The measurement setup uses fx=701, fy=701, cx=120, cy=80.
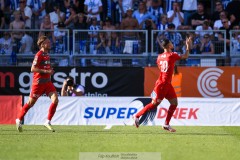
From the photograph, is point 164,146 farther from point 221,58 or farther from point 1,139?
point 221,58

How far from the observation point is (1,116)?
66.7 feet

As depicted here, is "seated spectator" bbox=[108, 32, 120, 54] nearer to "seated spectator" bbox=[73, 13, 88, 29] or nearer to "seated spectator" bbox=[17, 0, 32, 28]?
"seated spectator" bbox=[73, 13, 88, 29]

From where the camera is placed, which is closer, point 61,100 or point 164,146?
point 164,146

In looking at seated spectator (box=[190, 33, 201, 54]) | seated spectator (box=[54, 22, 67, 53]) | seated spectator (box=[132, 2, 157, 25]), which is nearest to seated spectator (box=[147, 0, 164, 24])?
seated spectator (box=[132, 2, 157, 25])

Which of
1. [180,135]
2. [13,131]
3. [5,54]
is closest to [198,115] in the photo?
[180,135]

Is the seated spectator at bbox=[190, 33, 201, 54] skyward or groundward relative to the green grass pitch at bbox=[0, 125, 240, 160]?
skyward

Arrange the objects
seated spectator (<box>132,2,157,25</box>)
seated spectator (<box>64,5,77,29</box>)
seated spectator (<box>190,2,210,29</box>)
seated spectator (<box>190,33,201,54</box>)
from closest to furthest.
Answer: seated spectator (<box>190,33,201,54</box>), seated spectator (<box>190,2,210,29</box>), seated spectator (<box>132,2,157,25</box>), seated spectator (<box>64,5,77,29</box>)

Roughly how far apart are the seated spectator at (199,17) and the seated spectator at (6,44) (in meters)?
6.31

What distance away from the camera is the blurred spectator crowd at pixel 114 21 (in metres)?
23.4

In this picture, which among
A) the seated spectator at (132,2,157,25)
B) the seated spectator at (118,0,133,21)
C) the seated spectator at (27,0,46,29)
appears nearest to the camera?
the seated spectator at (132,2,157,25)

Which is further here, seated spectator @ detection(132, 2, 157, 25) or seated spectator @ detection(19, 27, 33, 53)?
seated spectator @ detection(132, 2, 157, 25)

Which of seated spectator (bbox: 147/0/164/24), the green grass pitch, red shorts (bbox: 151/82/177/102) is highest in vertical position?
seated spectator (bbox: 147/0/164/24)

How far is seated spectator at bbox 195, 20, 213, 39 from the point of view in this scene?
912 inches

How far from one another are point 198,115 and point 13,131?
18.5ft
